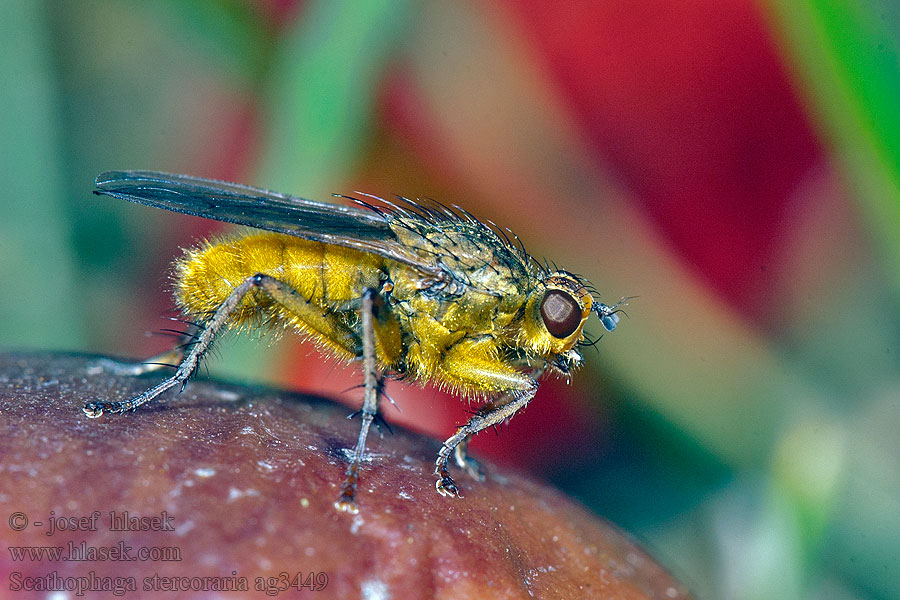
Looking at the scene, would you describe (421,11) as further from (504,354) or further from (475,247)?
(504,354)

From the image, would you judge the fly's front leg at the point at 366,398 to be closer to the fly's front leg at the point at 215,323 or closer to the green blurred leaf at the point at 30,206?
the fly's front leg at the point at 215,323

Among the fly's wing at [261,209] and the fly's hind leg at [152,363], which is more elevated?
the fly's wing at [261,209]

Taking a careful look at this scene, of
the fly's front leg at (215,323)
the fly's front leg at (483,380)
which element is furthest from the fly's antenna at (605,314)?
the fly's front leg at (215,323)

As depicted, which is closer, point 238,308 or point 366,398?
point 366,398

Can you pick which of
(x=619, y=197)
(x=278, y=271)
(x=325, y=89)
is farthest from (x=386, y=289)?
(x=325, y=89)

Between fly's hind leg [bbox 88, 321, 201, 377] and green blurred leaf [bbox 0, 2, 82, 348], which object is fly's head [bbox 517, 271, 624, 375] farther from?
green blurred leaf [bbox 0, 2, 82, 348]

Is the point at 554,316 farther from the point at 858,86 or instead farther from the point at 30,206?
the point at 30,206

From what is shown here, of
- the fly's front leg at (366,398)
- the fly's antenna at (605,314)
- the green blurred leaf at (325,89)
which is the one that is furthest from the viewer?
the green blurred leaf at (325,89)

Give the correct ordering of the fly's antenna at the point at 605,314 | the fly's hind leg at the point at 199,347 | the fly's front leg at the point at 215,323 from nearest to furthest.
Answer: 1. the fly's hind leg at the point at 199,347
2. the fly's front leg at the point at 215,323
3. the fly's antenna at the point at 605,314
